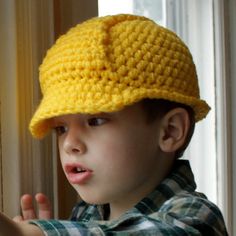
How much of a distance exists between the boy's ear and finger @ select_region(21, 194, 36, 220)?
0.20 m

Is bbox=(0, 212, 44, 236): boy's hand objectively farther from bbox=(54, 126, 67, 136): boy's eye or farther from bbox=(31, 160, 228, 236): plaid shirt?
bbox=(54, 126, 67, 136): boy's eye

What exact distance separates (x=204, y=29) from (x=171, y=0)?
0.50ft

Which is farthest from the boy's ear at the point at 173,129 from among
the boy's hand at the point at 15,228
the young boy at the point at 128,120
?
the boy's hand at the point at 15,228

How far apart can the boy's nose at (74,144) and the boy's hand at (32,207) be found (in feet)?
0.38

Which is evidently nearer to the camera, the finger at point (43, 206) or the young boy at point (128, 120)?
the young boy at point (128, 120)

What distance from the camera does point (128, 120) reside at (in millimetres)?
646

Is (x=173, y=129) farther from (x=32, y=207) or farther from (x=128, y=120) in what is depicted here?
(x=32, y=207)

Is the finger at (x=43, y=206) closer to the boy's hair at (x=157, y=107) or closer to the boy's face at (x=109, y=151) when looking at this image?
the boy's face at (x=109, y=151)

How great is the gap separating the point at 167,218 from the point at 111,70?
0.18 m

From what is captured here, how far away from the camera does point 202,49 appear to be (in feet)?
4.66

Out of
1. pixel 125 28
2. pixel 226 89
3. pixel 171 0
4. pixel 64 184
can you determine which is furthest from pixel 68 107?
pixel 226 89

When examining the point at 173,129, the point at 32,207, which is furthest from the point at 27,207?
the point at 173,129

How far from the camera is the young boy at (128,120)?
1.97 ft

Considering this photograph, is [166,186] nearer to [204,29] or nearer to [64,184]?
[64,184]
